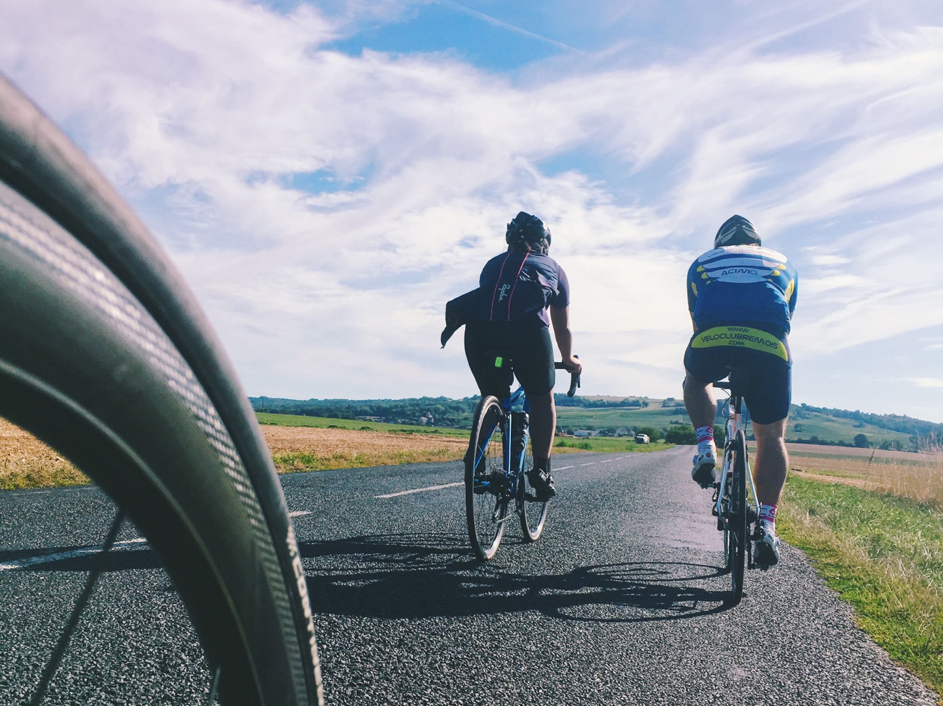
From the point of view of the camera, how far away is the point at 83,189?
1.86ft

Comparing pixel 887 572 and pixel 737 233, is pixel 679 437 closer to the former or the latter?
pixel 887 572

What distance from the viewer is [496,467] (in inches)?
185

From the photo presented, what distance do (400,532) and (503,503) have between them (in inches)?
35.3

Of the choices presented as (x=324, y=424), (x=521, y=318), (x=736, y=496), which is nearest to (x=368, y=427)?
(x=324, y=424)

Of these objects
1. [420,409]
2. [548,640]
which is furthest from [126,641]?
[420,409]

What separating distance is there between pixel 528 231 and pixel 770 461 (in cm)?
226

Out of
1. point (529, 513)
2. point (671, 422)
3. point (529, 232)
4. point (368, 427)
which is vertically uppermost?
point (529, 232)

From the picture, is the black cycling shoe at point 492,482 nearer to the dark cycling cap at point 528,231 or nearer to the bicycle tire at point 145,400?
the dark cycling cap at point 528,231

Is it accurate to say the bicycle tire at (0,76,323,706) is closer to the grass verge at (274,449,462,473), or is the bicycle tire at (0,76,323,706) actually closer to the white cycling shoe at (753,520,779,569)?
the white cycling shoe at (753,520,779,569)

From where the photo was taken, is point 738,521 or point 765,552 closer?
point 765,552

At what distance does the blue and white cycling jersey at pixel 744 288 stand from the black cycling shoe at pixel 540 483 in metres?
1.59

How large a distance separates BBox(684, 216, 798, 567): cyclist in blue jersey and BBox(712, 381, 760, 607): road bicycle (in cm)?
8

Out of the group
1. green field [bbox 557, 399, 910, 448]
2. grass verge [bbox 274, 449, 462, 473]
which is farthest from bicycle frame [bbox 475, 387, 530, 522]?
green field [bbox 557, 399, 910, 448]

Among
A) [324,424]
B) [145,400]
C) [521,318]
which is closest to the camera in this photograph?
[145,400]
